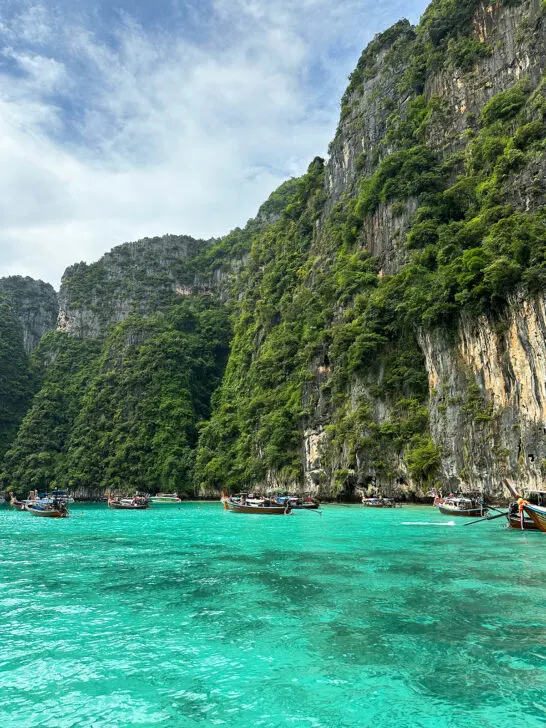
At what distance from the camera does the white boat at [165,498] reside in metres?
60.0

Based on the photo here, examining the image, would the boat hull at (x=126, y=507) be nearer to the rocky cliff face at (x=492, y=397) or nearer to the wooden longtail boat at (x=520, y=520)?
the rocky cliff face at (x=492, y=397)

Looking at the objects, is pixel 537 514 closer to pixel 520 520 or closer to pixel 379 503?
pixel 520 520

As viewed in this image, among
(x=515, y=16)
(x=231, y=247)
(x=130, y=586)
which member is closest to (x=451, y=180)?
(x=515, y=16)

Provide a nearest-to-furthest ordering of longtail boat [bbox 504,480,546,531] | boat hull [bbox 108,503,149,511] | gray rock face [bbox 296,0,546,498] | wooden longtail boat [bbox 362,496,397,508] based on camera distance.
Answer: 1. longtail boat [bbox 504,480,546,531]
2. gray rock face [bbox 296,0,546,498]
3. wooden longtail boat [bbox 362,496,397,508]
4. boat hull [bbox 108,503,149,511]

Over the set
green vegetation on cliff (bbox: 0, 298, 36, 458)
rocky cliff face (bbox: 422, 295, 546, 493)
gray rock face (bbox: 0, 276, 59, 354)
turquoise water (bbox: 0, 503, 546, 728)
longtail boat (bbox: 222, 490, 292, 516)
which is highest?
gray rock face (bbox: 0, 276, 59, 354)

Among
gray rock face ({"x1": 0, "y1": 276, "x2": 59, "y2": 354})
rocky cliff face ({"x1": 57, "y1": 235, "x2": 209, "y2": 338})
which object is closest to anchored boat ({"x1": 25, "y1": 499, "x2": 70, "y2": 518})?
rocky cliff face ({"x1": 57, "y1": 235, "x2": 209, "y2": 338})

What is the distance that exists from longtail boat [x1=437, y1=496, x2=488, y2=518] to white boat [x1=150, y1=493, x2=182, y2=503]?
3818 cm

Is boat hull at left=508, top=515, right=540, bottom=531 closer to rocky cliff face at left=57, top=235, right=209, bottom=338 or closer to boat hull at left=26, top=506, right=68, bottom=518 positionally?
boat hull at left=26, top=506, right=68, bottom=518

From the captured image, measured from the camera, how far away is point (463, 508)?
27.2 metres

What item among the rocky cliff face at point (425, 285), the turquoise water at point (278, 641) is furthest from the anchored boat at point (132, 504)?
the turquoise water at point (278, 641)

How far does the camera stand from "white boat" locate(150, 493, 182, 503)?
6002cm

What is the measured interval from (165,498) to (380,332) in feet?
113

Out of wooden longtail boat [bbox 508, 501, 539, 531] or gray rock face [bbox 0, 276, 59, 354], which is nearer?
wooden longtail boat [bbox 508, 501, 539, 531]

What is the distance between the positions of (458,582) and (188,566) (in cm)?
701
